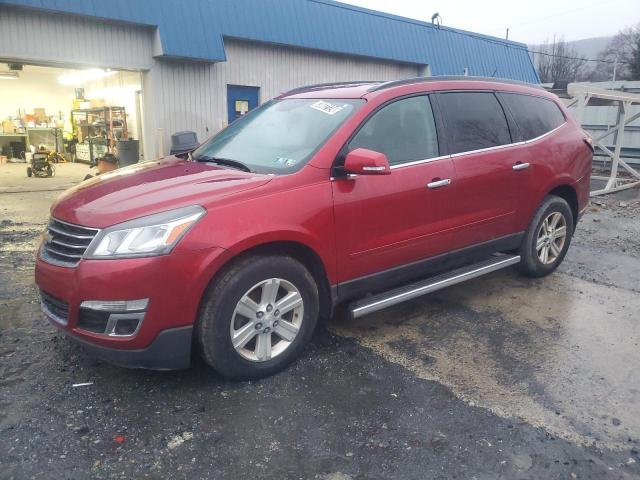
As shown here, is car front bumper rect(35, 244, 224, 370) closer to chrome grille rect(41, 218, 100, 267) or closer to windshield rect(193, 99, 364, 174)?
chrome grille rect(41, 218, 100, 267)

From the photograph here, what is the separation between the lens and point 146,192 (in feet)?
10.1

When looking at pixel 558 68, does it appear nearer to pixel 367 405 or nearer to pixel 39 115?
pixel 39 115

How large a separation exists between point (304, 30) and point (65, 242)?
11790mm

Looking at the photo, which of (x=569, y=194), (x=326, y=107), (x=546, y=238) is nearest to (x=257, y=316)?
(x=326, y=107)

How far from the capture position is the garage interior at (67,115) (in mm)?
15300

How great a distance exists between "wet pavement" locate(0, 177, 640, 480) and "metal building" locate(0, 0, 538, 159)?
7645 mm

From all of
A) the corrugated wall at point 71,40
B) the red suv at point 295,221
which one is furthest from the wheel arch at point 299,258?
the corrugated wall at point 71,40

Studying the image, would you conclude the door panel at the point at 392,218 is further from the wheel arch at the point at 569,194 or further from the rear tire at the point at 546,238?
the wheel arch at the point at 569,194

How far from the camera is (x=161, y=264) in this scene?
271cm

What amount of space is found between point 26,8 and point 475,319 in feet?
32.6

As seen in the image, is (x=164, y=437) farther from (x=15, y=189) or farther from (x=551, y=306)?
(x=15, y=189)

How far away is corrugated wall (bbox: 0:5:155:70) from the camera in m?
9.70

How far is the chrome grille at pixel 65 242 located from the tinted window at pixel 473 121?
2.76 metres

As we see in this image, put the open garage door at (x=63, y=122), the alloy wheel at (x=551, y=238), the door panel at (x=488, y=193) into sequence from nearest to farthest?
the door panel at (x=488, y=193) < the alloy wheel at (x=551, y=238) < the open garage door at (x=63, y=122)
